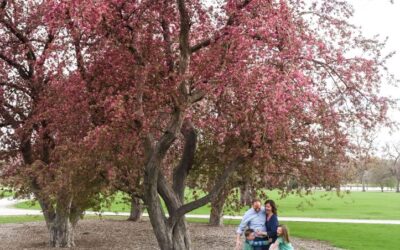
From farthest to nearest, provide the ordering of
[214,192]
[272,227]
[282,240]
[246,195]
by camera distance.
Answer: [246,195]
[214,192]
[272,227]
[282,240]

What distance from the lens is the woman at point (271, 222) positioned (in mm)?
9719

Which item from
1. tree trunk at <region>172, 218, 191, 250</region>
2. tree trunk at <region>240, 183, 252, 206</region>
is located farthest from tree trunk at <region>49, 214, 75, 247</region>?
tree trunk at <region>240, 183, 252, 206</region>

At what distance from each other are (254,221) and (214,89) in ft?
9.00

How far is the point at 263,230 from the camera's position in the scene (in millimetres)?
9867

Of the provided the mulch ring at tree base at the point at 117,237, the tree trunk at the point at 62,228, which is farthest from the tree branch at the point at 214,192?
the tree trunk at the point at 62,228

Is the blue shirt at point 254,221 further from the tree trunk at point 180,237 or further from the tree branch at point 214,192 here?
the tree trunk at point 180,237

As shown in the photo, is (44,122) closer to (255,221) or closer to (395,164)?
(255,221)

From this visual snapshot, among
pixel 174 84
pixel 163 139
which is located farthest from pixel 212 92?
pixel 163 139

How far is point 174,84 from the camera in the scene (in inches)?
445

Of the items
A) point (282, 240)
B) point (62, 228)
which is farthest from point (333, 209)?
point (282, 240)

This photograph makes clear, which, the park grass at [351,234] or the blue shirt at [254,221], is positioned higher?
the blue shirt at [254,221]

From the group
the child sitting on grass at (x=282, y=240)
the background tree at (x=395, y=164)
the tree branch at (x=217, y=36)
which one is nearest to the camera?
the child sitting on grass at (x=282, y=240)

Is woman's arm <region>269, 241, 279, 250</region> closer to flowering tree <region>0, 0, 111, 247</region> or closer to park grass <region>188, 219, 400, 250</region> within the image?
flowering tree <region>0, 0, 111, 247</region>

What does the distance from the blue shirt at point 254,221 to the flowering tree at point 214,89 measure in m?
1.47
